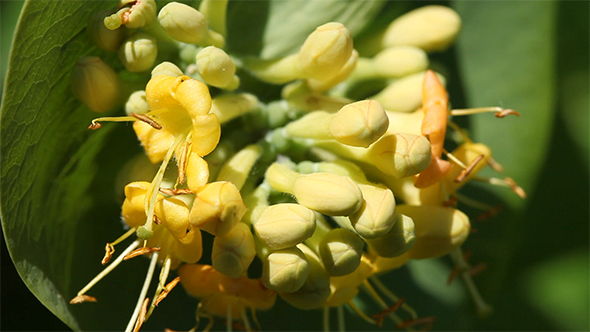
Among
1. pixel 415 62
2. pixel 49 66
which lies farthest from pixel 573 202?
pixel 49 66

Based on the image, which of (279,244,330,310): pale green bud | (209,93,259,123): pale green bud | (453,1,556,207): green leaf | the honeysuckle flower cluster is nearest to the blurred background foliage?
(453,1,556,207): green leaf

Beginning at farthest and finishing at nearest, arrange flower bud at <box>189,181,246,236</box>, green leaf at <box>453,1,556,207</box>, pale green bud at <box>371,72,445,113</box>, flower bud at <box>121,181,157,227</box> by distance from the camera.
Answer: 1. green leaf at <box>453,1,556,207</box>
2. pale green bud at <box>371,72,445,113</box>
3. flower bud at <box>121,181,157,227</box>
4. flower bud at <box>189,181,246,236</box>

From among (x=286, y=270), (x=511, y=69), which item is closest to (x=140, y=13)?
(x=286, y=270)

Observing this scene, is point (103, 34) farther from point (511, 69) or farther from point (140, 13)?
point (511, 69)

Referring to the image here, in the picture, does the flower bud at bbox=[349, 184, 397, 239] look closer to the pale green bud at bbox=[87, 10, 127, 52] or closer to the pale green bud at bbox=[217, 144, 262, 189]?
the pale green bud at bbox=[217, 144, 262, 189]

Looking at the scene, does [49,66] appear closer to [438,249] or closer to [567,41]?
[438,249]
